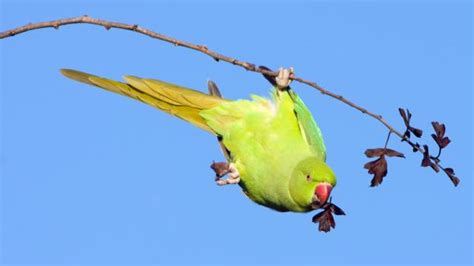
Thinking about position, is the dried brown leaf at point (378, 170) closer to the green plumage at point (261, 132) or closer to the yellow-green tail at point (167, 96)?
the green plumage at point (261, 132)

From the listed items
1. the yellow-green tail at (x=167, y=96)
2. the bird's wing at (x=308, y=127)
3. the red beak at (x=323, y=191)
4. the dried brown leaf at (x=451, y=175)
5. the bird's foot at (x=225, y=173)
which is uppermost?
the yellow-green tail at (x=167, y=96)

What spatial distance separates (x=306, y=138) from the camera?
5.20 m

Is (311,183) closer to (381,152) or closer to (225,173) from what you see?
(225,173)

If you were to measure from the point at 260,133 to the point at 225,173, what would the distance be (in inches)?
21.9

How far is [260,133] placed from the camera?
524 centimetres

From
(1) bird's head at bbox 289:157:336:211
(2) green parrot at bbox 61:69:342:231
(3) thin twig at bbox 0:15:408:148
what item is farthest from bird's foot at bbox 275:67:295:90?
(3) thin twig at bbox 0:15:408:148

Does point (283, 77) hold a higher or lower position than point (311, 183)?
higher

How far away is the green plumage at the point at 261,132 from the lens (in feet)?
16.4

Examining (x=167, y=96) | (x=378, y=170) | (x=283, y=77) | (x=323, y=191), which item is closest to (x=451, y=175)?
(x=378, y=170)

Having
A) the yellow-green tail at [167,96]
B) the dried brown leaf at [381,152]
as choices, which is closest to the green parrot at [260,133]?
the yellow-green tail at [167,96]

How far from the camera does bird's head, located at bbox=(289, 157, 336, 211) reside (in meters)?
4.68

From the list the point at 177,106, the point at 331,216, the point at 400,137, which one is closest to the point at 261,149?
the point at 177,106

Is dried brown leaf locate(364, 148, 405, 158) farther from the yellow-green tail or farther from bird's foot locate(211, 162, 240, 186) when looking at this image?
the yellow-green tail

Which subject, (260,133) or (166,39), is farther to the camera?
(260,133)
